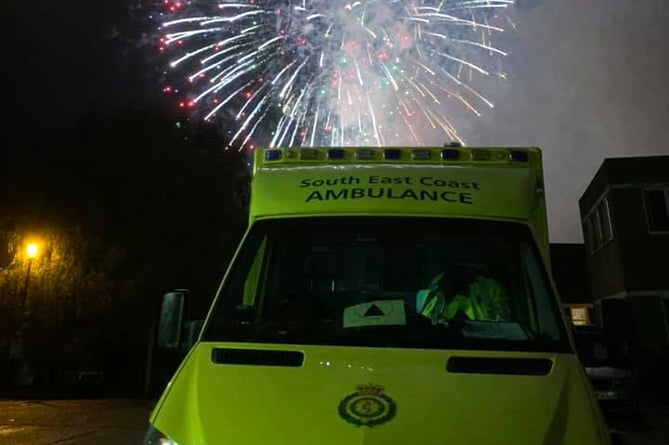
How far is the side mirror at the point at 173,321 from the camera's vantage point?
3775 millimetres

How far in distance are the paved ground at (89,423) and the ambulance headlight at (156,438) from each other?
7002 mm

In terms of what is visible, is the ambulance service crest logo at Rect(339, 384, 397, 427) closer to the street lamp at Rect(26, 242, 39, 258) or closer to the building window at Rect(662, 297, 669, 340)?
the street lamp at Rect(26, 242, 39, 258)

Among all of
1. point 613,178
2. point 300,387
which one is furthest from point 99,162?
point 300,387

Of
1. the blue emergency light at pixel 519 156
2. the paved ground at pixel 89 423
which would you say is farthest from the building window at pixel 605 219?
the blue emergency light at pixel 519 156

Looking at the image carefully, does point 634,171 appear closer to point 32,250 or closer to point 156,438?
point 32,250

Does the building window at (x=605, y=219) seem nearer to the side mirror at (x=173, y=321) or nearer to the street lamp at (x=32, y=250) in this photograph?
the street lamp at (x=32, y=250)

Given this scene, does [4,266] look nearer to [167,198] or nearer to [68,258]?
[68,258]

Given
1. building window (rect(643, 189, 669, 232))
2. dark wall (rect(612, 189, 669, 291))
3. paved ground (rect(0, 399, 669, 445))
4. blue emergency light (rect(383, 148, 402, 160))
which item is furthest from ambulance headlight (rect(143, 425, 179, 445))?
building window (rect(643, 189, 669, 232))

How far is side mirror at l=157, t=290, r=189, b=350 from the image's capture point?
12.4 ft

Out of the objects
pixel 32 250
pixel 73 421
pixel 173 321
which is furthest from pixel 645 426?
pixel 32 250

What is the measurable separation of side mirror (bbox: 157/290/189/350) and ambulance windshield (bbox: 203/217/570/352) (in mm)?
400

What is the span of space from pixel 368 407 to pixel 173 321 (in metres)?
1.67

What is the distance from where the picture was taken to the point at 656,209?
774 inches

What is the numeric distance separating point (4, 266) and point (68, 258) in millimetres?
1826
